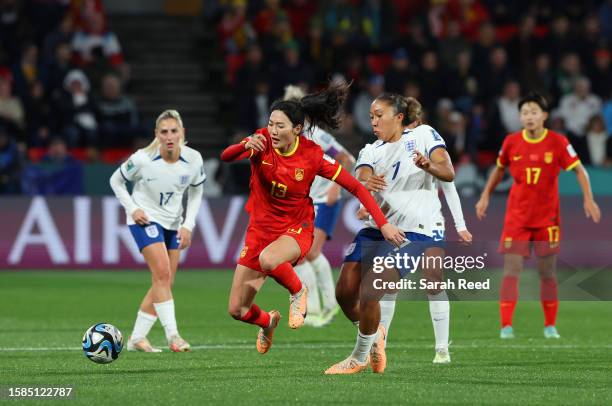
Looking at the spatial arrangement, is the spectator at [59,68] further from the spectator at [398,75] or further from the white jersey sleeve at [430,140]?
the white jersey sleeve at [430,140]

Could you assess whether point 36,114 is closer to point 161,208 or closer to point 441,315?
point 161,208

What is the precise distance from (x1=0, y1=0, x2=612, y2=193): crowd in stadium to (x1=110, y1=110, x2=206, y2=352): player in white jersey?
30.5 ft

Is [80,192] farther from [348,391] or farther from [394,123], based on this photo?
[348,391]

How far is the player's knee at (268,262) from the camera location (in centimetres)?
1062

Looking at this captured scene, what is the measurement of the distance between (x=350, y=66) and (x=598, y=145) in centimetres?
472

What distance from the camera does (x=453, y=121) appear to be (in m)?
24.2

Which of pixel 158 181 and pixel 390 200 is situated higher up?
pixel 158 181

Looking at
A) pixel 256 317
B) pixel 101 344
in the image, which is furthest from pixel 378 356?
pixel 101 344

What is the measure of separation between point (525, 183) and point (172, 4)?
641 inches

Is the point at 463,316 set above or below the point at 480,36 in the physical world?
below

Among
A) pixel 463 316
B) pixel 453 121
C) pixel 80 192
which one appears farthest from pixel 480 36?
pixel 463 316

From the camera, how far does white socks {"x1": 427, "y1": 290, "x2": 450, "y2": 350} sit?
1141cm

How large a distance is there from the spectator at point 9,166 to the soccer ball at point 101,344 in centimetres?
1087

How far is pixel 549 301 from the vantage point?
14203mm
